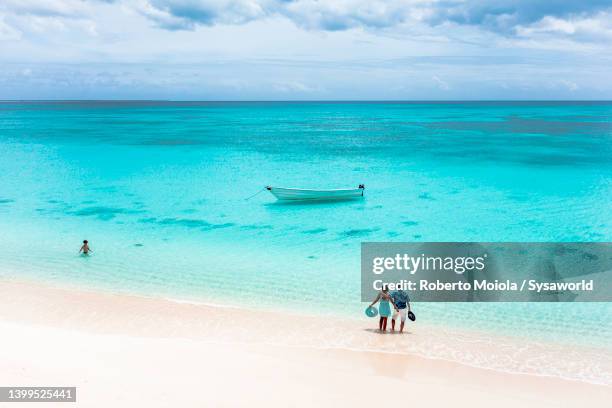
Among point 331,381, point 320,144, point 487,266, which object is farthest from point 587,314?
point 320,144

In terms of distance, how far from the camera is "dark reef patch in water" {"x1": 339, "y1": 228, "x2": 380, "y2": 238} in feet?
73.5

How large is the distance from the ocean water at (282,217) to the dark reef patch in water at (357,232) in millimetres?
87

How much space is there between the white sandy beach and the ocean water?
206 centimetres

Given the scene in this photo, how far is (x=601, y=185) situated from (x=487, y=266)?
2021 cm

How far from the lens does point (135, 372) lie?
35.1 ft

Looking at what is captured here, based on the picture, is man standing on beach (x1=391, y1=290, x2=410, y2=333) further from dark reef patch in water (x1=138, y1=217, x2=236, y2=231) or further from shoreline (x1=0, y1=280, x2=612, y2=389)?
dark reef patch in water (x1=138, y1=217, x2=236, y2=231)

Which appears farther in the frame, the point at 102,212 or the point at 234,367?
the point at 102,212

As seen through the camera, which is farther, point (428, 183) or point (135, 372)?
point (428, 183)

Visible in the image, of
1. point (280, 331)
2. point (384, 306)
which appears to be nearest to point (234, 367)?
point (280, 331)

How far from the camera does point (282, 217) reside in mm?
25906

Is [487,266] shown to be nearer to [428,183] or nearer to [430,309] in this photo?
[430,309]
